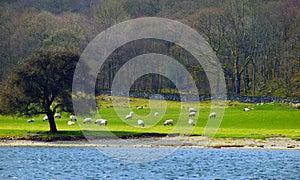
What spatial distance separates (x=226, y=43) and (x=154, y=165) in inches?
2380

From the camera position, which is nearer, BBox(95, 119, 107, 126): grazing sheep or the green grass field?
the green grass field

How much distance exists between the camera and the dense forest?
102 meters

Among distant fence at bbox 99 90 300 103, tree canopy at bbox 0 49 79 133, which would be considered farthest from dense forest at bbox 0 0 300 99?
tree canopy at bbox 0 49 79 133

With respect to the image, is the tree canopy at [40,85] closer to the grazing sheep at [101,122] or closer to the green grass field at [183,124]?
the green grass field at [183,124]

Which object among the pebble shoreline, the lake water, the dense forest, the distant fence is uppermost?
the dense forest

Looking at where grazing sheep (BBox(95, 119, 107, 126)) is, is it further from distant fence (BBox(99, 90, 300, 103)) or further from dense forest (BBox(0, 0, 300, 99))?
dense forest (BBox(0, 0, 300, 99))

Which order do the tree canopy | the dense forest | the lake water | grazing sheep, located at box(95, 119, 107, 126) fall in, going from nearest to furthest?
1. the lake water
2. the tree canopy
3. grazing sheep, located at box(95, 119, 107, 126)
4. the dense forest

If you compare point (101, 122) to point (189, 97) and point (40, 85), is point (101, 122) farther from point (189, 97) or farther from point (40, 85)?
point (189, 97)

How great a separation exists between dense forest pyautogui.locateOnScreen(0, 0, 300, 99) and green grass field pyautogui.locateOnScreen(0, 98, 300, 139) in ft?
55.7

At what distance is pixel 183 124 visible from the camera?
72.5 metres

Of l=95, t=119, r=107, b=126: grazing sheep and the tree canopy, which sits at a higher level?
the tree canopy

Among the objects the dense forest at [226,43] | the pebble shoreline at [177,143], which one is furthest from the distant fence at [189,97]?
the pebble shoreline at [177,143]

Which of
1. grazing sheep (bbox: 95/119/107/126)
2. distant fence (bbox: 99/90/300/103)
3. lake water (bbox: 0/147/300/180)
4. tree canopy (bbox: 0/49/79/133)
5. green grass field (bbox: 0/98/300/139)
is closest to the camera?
lake water (bbox: 0/147/300/180)

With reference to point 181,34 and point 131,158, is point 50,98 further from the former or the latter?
point 181,34
